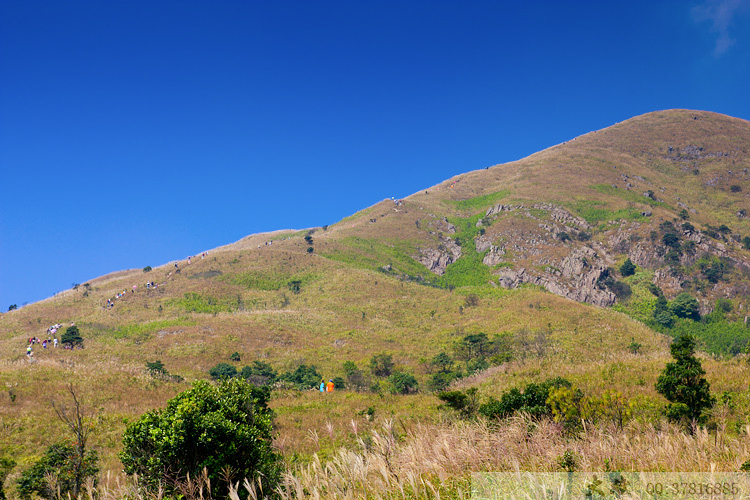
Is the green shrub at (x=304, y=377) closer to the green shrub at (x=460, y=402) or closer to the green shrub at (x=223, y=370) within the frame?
the green shrub at (x=223, y=370)

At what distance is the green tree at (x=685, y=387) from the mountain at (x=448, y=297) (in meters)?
2.63

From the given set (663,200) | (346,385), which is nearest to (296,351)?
(346,385)

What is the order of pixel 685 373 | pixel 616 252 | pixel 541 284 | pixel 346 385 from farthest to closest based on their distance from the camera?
pixel 616 252, pixel 541 284, pixel 346 385, pixel 685 373

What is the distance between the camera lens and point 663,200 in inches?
4318

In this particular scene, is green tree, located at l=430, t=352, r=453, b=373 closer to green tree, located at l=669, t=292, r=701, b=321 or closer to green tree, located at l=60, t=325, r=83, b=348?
green tree, located at l=60, t=325, r=83, b=348

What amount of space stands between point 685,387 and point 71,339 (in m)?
52.6

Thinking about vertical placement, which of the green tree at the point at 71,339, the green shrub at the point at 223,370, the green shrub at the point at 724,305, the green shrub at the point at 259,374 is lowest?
the green shrub at the point at 724,305

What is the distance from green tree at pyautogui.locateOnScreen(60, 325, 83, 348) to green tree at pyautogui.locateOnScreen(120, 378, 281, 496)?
43.4m

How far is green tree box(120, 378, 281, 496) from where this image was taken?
7926 mm

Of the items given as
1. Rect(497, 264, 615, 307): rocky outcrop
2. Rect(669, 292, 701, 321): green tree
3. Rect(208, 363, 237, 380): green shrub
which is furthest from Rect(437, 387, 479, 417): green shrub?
Rect(669, 292, 701, 321): green tree

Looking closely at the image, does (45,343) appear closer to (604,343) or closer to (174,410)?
(174,410)

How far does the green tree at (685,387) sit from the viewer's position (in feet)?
37.7

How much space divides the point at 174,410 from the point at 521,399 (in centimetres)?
→ 1052

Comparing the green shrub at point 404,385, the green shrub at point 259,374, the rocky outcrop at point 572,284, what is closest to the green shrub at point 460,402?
the green shrub at point 404,385
